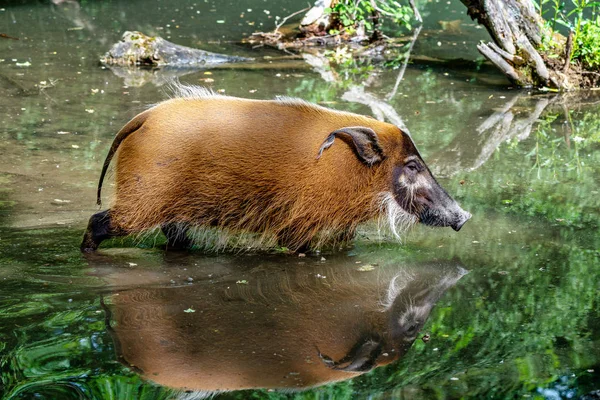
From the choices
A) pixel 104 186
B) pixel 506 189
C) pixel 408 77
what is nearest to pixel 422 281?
pixel 506 189

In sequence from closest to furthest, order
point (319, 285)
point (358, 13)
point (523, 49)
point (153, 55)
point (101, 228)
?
point (319, 285), point (101, 228), point (523, 49), point (153, 55), point (358, 13)

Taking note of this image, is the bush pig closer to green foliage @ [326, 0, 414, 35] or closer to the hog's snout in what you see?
the hog's snout

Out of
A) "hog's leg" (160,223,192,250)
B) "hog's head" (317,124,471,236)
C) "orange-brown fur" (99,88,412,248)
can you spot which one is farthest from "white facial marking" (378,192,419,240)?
"hog's leg" (160,223,192,250)

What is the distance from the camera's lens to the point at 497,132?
8617 millimetres

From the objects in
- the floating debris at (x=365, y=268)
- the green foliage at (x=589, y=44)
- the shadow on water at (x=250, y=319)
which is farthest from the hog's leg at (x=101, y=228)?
the green foliage at (x=589, y=44)

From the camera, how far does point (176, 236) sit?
5469 millimetres

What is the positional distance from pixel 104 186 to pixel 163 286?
87.5 inches

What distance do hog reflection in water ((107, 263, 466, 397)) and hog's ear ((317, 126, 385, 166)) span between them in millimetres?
736

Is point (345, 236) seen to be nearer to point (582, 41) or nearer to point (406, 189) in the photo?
point (406, 189)

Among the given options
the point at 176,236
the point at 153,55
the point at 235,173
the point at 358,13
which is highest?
the point at 235,173

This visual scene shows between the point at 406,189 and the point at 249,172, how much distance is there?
3.62 feet

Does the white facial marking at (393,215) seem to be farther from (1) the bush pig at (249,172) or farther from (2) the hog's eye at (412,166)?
(2) the hog's eye at (412,166)

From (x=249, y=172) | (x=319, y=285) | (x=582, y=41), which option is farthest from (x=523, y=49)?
(x=319, y=285)

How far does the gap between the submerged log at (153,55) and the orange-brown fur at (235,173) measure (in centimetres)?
641
